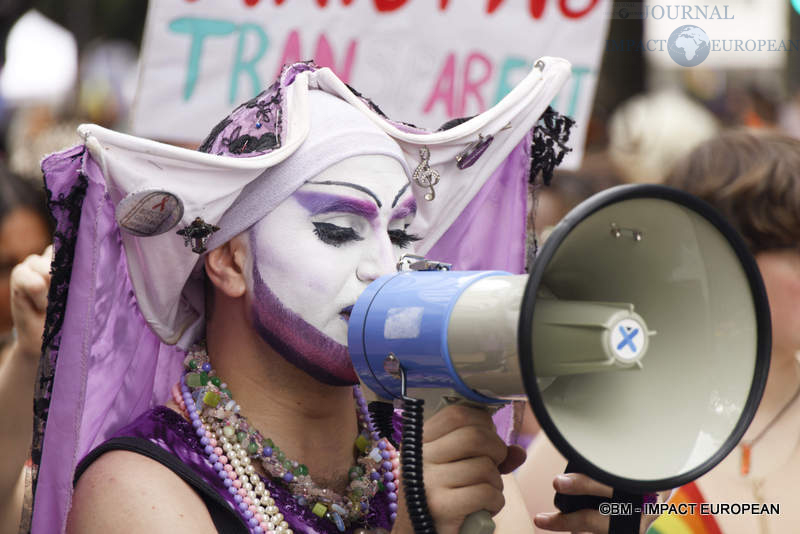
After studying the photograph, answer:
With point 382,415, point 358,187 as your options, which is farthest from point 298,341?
point 358,187

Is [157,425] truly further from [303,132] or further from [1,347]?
[1,347]

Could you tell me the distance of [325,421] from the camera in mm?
2168

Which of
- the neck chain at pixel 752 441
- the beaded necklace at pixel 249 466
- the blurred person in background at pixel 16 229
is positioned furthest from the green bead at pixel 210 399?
the blurred person in background at pixel 16 229

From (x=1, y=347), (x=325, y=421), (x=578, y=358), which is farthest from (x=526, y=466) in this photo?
(x=1, y=347)

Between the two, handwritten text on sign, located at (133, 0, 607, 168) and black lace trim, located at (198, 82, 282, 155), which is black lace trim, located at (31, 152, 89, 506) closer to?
black lace trim, located at (198, 82, 282, 155)

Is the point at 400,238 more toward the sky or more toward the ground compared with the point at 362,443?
more toward the sky

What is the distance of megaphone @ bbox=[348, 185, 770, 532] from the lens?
5.34ft

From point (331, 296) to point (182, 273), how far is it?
0.33 meters

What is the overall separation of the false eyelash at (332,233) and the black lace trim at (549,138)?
660 mm

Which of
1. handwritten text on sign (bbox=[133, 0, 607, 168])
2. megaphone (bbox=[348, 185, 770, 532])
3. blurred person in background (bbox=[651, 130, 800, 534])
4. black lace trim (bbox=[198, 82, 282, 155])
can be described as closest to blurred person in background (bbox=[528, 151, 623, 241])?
handwritten text on sign (bbox=[133, 0, 607, 168])

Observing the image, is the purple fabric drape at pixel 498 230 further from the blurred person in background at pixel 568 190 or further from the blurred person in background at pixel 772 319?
the blurred person in background at pixel 568 190

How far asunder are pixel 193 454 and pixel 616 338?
85cm

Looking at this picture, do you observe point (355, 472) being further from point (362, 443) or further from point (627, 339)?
point (627, 339)

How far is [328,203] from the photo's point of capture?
2.02 meters
